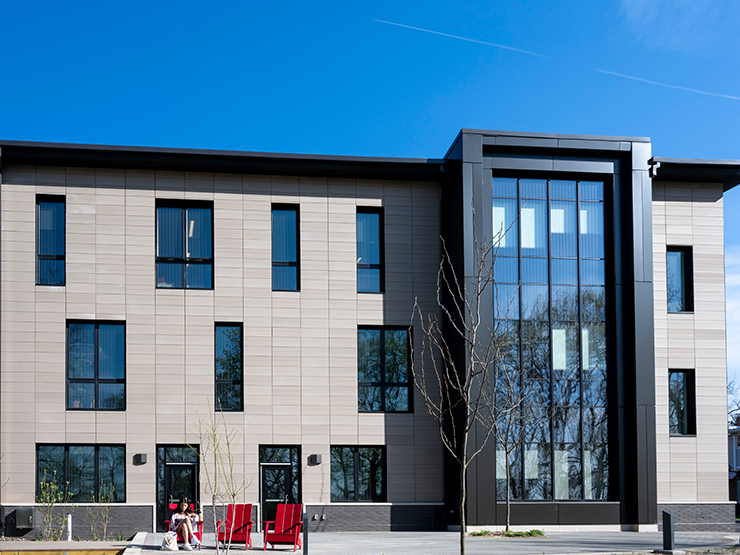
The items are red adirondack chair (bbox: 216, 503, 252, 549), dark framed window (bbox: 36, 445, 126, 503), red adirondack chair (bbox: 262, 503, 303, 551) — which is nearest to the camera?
red adirondack chair (bbox: 262, 503, 303, 551)

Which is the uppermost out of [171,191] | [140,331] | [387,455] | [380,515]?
[171,191]

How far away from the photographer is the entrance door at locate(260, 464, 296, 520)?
67.8ft

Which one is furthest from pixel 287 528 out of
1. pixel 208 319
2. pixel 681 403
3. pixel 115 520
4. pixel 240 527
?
pixel 681 403

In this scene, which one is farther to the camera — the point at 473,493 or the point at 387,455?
the point at 387,455

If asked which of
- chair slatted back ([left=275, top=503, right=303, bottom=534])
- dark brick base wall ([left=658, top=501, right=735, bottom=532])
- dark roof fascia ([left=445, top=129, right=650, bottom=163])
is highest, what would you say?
dark roof fascia ([left=445, top=129, right=650, bottom=163])

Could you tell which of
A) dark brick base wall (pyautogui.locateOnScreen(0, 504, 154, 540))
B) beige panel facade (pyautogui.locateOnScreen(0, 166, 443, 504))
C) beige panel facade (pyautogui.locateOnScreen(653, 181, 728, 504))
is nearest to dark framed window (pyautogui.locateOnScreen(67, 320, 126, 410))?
beige panel facade (pyautogui.locateOnScreen(0, 166, 443, 504))

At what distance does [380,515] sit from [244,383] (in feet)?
17.2

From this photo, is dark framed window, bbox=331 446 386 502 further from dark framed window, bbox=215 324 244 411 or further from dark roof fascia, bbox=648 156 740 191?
dark roof fascia, bbox=648 156 740 191

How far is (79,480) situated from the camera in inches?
792

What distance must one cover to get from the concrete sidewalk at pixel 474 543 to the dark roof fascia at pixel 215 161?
9841mm

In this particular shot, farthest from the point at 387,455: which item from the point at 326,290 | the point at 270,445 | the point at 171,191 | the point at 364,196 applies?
the point at 171,191

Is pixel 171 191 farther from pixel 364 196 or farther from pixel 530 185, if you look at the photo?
pixel 530 185

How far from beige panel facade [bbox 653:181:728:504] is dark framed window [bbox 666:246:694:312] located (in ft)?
0.54

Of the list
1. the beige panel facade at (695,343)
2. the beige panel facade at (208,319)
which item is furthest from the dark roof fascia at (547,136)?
the beige panel facade at (208,319)
